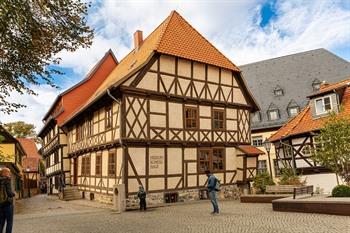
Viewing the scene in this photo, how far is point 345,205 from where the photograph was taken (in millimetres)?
10711

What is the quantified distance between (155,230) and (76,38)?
18.0ft

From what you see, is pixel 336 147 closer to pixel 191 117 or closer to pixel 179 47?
pixel 191 117

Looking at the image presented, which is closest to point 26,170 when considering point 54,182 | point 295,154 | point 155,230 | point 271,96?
point 54,182

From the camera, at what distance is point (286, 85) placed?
35.0 meters

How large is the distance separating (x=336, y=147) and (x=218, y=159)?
7.19 m

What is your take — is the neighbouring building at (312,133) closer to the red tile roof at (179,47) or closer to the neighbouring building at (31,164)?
the red tile roof at (179,47)

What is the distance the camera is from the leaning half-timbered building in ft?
55.3

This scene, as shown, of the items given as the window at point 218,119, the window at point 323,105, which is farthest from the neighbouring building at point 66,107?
the window at point 323,105

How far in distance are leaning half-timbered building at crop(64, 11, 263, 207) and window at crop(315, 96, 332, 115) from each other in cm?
410

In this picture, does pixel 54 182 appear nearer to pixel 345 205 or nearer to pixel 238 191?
pixel 238 191

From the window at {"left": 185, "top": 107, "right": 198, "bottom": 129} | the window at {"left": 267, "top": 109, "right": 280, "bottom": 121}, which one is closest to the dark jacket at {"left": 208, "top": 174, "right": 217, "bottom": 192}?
the window at {"left": 185, "top": 107, "right": 198, "bottom": 129}

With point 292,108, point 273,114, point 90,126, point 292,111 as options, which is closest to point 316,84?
point 292,108

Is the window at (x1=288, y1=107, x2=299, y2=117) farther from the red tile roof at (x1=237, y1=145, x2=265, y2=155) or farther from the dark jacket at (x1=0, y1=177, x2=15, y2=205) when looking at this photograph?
the dark jacket at (x1=0, y1=177, x2=15, y2=205)

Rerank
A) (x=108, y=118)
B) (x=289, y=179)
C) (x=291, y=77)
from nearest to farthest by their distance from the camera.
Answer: (x=289, y=179) < (x=108, y=118) < (x=291, y=77)
